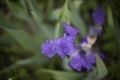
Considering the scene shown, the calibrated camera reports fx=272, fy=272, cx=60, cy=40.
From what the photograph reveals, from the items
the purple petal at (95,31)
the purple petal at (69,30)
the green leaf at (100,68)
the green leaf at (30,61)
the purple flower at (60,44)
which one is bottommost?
the green leaf at (100,68)

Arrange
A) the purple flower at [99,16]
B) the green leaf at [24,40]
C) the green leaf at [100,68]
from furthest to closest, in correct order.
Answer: the purple flower at [99,16]
the green leaf at [24,40]
the green leaf at [100,68]

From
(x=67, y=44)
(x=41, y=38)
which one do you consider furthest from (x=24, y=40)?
(x=67, y=44)

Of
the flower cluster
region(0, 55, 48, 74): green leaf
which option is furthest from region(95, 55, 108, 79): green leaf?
region(0, 55, 48, 74): green leaf

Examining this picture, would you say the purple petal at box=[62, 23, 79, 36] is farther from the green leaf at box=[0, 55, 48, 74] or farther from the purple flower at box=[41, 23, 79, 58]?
the green leaf at box=[0, 55, 48, 74]

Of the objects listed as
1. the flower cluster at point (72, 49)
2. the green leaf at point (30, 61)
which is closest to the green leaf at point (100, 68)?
the flower cluster at point (72, 49)

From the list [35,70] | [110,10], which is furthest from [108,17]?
[35,70]

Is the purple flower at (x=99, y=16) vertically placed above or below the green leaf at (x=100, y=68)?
above

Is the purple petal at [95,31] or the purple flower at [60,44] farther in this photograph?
the purple petal at [95,31]

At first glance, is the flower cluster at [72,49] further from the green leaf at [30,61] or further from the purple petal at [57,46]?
the green leaf at [30,61]

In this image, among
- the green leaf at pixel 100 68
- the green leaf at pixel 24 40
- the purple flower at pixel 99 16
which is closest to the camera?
the green leaf at pixel 100 68
